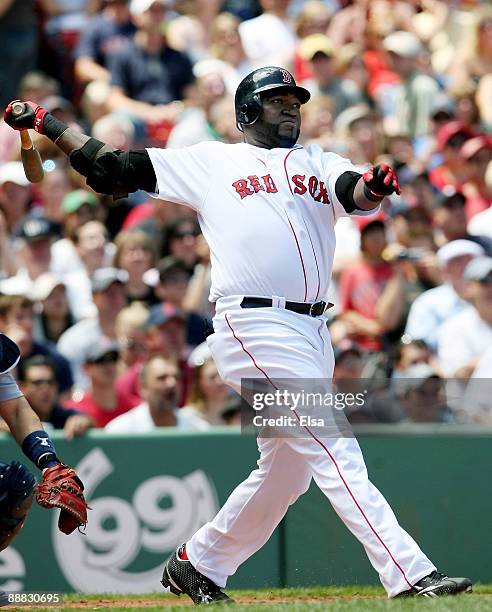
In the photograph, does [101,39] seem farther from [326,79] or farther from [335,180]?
[335,180]

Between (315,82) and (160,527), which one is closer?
(160,527)

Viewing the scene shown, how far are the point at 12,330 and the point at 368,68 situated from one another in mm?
5453

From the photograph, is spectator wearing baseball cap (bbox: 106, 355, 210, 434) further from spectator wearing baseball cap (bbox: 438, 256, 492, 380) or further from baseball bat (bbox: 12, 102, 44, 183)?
baseball bat (bbox: 12, 102, 44, 183)

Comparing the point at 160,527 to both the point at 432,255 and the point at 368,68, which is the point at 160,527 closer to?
the point at 432,255

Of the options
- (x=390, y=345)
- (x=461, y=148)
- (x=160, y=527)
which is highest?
(x=461, y=148)

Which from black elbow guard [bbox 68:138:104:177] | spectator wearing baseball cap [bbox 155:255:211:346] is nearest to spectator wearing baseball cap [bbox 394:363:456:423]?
spectator wearing baseball cap [bbox 155:255:211:346]

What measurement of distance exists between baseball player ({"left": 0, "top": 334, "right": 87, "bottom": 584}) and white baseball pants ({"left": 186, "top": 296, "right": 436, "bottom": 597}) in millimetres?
827

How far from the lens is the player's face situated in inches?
242

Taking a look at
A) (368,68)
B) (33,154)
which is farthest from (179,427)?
(368,68)

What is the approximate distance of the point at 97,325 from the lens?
9.75m

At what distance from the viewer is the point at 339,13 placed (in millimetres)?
13578

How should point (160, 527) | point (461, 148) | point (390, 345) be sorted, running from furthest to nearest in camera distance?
point (461, 148) → point (390, 345) → point (160, 527)

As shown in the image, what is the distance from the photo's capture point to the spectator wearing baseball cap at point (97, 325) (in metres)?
9.55

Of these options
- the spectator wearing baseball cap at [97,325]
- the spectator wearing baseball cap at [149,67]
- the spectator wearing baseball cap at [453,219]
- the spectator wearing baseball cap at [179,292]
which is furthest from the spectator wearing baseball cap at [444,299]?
the spectator wearing baseball cap at [149,67]
